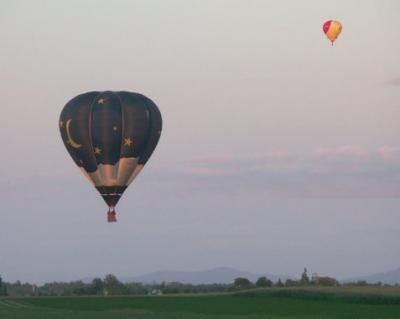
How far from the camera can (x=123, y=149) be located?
71.9m

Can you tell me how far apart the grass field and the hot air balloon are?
25.4ft

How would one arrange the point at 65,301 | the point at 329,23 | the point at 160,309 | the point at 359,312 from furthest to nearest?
the point at 329,23, the point at 65,301, the point at 160,309, the point at 359,312

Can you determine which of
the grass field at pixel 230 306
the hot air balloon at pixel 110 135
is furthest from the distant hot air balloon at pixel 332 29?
the hot air balloon at pixel 110 135

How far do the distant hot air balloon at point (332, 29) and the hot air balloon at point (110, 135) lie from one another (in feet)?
65.0

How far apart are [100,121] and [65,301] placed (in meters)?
16.4

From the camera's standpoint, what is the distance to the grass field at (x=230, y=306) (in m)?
60.5

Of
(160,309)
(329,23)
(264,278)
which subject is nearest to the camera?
(160,309)

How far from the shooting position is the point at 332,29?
87.5 m

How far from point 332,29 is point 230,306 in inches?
1013

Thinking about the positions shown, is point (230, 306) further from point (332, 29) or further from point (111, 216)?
point (332, 29)

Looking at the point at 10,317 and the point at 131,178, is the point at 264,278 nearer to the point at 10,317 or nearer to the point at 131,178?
the point at 131,178

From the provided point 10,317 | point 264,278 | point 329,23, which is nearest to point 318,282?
point 264,278

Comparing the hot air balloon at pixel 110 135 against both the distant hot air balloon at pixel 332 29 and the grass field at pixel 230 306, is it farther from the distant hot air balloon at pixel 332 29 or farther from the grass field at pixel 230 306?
the distant hot air balloon at pixel 332 29

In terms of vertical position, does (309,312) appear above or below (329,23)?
below
